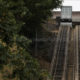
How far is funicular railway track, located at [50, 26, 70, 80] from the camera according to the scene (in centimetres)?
1842

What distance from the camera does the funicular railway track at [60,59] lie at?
18.4 meters

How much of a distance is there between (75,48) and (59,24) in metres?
15.6

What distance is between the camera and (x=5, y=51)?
237 inches

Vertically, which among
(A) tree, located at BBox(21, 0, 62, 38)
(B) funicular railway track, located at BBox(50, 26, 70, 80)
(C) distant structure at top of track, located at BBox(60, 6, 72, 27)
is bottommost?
(B) funicular railway track, located at BBox(50, 26, 70, 80)

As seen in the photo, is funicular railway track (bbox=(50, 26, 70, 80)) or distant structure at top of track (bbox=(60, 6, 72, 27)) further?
distant structure at top of track (bbox=(60, 6, 72, 27))

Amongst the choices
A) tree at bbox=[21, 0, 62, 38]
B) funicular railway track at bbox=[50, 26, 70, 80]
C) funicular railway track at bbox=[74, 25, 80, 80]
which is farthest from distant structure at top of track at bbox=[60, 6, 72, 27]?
tree at bbox=[21, 0, 62, 38]

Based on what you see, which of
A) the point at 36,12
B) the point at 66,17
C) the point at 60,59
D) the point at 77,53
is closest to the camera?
the point at 36,12

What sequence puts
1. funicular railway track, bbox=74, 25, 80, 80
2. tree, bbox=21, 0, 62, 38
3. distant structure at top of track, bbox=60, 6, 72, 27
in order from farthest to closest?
1. distant structure at top of track, bbox=60, 6, 72, 27
2. tree, bbox=21, 0, 62, 38
3. funicular railway track, bbox=74, 25, 80, 80

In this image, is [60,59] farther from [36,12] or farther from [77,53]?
[36,12]

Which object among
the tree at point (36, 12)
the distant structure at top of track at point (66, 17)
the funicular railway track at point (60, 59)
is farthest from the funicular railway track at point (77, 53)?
the distant structure at top of track at point (66, 17)

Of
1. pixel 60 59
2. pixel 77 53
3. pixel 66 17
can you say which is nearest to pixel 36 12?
pixel 60 59

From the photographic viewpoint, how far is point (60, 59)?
70.2 ft

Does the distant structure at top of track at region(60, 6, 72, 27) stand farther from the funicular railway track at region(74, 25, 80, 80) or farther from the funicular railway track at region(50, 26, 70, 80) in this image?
the funicular railway track at region(50, 26, 70, 80)

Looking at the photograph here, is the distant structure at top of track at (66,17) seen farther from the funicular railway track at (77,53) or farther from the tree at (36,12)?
the tree at (36,12)
